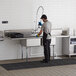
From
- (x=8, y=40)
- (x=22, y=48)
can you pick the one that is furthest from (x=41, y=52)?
(x=8, y=40)

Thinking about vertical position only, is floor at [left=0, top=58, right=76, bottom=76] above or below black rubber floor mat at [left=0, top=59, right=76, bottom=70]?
below

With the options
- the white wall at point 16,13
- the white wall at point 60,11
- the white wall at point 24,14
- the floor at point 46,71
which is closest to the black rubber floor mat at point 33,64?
the floor at point 46,71

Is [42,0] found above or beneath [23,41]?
above

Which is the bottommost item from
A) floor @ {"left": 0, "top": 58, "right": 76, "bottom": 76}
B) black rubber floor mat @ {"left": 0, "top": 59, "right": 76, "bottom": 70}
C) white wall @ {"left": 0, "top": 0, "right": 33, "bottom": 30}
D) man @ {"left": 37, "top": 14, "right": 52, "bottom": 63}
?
floor @ {"left": 0, "top": 58, "right": 76, "bottom": 76}

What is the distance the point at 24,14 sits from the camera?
816 cm

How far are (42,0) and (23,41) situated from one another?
A: 1.60 m

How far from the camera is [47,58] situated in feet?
24.4

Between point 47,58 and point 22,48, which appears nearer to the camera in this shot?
point 47,58

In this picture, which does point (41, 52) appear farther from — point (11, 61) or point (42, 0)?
point (42, 0)

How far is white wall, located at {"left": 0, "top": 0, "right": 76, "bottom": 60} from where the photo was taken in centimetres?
793

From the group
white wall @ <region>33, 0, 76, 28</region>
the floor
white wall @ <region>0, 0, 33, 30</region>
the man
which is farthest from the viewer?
white wall @ <region>33, 0, 76, 28</region>

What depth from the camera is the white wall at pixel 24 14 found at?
26.0ft

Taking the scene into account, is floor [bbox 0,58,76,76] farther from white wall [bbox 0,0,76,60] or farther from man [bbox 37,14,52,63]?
white wall [bbox 0,0,76,60]

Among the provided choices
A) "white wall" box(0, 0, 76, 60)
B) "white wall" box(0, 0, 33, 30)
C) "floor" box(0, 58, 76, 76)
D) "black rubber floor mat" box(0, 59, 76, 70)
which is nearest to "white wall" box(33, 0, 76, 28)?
"white wall" box(0, 0, 76, 60)
